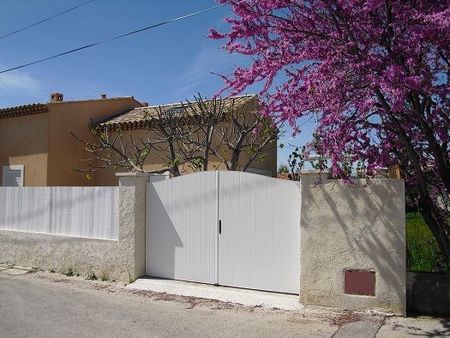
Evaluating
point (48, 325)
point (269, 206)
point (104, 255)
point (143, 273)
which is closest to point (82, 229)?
point (104, 255)

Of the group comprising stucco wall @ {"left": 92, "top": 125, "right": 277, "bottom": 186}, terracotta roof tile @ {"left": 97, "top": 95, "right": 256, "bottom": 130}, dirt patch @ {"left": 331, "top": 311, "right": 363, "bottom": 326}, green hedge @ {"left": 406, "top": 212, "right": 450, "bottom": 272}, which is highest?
terracotta roof tile @ {"left": 97, "top": 95, "right": 256, "bottom": 130}

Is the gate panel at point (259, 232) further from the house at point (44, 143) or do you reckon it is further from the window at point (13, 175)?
the window at point (13, 175)

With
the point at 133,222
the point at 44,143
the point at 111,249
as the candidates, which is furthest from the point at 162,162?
the point at 133,222

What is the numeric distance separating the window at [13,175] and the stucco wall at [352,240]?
11.9 m

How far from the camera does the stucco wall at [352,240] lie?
6.59m

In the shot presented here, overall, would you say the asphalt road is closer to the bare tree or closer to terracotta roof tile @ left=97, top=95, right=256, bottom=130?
the bare tree

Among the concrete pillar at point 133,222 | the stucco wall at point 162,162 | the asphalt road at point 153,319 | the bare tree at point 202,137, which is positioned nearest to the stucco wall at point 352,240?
the asphalt road at point 153,319

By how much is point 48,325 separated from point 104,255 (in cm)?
289

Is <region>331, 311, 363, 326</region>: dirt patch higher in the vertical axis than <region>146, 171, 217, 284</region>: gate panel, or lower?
lower

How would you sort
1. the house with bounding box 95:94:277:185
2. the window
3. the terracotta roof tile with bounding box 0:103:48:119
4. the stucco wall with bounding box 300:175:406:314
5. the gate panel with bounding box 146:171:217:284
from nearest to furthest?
the stucco wall with bounding box 300:175:406:314 < the gate panel with bounding box 146:171:217:284 < the house with bounding box 95:94:277:185 < the terracotta roof tile with bounding box 0:103:48:119 < the window

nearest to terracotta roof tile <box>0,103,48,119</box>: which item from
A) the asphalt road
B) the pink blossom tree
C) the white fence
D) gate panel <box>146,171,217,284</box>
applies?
the white fence

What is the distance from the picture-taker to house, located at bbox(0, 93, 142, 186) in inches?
616

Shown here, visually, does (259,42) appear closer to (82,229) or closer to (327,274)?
(327,274)

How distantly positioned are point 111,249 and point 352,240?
4560mm
